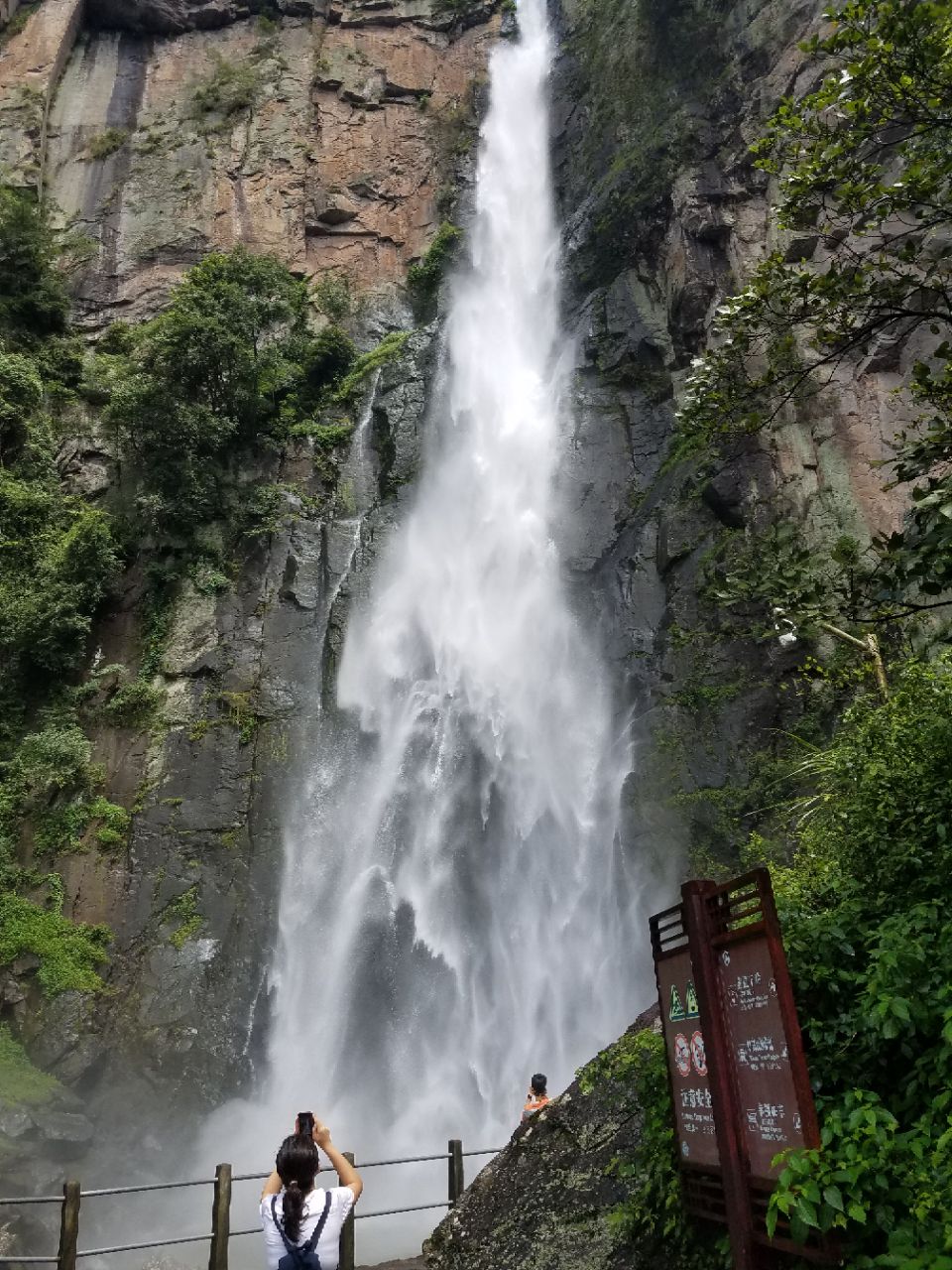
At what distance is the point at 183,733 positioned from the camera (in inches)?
592

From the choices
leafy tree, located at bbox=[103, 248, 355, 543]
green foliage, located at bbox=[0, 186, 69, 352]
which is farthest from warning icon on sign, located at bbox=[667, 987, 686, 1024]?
green foliage, located at bbox=[0, 186, 69, 352]

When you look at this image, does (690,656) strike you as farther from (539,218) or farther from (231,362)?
(539,218)

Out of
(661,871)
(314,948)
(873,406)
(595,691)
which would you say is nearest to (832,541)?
(873,406)

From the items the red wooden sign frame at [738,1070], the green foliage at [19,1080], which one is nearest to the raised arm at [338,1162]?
the red wooden sign frame at [738,1070]

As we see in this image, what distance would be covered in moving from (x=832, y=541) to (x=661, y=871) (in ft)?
16.3

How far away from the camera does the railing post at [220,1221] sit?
686 cm

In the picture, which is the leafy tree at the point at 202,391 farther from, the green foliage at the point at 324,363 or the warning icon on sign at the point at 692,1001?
the warning icon on sign at the point at 692,1001

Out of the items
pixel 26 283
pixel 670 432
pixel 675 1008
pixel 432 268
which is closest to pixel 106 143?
pixel 26 283

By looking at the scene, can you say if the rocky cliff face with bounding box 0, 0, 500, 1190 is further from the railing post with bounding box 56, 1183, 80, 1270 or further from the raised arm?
the raised arm

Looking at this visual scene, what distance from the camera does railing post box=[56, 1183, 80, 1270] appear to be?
21.9 ft

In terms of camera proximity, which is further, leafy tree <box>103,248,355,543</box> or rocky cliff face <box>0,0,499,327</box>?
rocky cliff face <box>0,0,499,327</box>

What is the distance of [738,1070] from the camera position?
3105 millimetres

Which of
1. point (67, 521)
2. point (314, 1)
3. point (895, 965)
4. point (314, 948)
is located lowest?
point (895, 965)

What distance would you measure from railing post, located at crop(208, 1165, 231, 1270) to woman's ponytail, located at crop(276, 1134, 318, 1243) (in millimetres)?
4855
